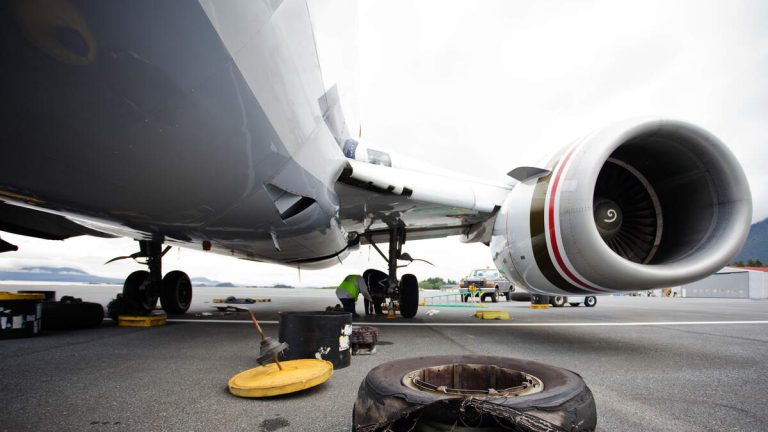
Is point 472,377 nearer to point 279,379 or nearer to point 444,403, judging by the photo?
point 444,403

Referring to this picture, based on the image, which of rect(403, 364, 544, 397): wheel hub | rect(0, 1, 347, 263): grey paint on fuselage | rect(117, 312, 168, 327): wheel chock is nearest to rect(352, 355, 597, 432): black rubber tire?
rect(403, 364, 544, 397): wheel hub

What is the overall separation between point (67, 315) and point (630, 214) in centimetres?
621

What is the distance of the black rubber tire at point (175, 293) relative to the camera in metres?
6.54

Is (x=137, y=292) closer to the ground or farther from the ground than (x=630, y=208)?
closer to the ground

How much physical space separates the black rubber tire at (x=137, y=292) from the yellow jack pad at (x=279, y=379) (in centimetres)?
447

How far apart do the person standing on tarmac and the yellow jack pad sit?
10.7 ft

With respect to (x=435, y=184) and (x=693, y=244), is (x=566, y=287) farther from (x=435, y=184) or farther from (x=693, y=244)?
(x=435, y=184)

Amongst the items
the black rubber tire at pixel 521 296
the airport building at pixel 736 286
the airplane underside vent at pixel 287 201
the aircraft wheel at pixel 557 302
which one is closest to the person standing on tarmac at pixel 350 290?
the airplane underside vent at pixel 287 201

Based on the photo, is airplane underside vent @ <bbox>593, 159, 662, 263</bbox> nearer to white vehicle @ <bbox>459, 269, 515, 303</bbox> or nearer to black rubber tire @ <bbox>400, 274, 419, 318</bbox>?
black rubber tire @ <bbox>400, 274, 419, 318</bbox>

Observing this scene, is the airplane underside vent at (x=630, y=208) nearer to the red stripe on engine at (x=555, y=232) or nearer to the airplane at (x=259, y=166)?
the airplane at (x=259, y=166)

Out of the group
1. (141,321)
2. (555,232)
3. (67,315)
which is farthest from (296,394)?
(67,315)

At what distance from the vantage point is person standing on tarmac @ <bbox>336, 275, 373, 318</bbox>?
5.67m

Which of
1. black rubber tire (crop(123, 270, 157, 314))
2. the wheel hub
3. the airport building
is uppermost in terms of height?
black rubber tire (crop(123, 270, 157, 314))

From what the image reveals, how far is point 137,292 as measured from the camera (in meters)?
5.90
